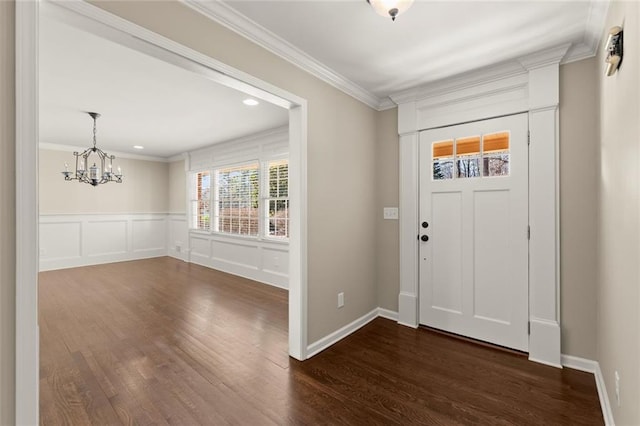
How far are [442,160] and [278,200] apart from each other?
2727 millimetres

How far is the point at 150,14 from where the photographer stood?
1.54 m

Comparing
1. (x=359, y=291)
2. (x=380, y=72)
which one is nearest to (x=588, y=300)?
(x=359, y=291)

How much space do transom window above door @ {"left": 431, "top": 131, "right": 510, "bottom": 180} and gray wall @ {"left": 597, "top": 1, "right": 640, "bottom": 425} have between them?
Answer: 0.68m

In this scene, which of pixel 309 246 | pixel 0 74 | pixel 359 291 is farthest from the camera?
pixel 359 291

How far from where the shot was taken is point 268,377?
213 centimetres

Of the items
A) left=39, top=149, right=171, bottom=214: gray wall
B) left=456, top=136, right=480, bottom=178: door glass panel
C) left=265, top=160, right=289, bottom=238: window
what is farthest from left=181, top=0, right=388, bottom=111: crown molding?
left=39, top=149, right=171, bottom=214: gray wall

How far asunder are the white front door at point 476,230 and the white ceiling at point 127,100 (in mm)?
2189

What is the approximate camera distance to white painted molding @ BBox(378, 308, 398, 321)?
128 inches

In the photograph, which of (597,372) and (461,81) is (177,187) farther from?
(597,372)

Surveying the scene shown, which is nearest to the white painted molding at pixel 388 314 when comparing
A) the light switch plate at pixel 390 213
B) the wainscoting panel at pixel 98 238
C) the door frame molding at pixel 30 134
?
the light switch plate at pixel 390 213

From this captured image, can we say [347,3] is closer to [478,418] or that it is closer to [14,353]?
[14,353]

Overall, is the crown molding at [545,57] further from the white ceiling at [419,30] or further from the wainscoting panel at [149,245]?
the wainscoting panel at [149,245]

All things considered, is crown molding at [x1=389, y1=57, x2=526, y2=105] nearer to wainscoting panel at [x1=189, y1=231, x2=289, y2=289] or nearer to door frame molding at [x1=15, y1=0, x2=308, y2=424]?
door frame molding at [x1=15, y1=0, x2=308, y2=424]

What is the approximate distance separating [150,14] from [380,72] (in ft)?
6.18
